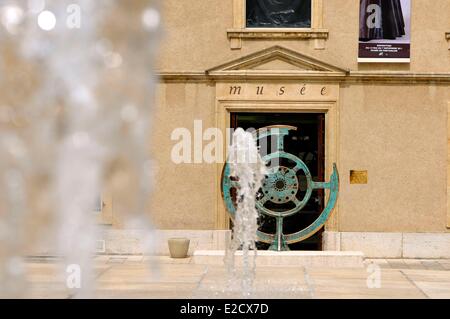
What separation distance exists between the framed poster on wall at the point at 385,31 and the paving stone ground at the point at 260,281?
3.81 metres

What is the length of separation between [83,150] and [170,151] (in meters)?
11.9

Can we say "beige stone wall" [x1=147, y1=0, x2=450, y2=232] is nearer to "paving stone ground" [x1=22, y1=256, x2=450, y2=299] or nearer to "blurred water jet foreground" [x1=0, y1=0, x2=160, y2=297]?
"paving stone ground" [x1=22, y1=256, x2=450, y2=299]

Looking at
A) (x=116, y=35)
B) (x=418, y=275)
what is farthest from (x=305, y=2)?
(x=116, y=35)

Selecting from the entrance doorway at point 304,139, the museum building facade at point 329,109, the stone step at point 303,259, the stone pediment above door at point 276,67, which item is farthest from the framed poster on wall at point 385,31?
the stone step at point 303,259

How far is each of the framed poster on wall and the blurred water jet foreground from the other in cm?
1213

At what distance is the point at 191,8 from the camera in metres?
14.5

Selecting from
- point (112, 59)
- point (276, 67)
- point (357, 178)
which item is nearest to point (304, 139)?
point (357, 178)

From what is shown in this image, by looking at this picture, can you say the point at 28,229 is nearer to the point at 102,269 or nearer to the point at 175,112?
the point at 102,269

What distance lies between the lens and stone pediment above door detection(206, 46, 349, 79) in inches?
557

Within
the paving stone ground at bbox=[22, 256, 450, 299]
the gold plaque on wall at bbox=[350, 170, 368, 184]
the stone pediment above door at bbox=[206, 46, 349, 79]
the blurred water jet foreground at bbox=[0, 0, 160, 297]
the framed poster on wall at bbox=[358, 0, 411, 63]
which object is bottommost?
the paving stone ground at bbox=[22, 256, 450, 299]

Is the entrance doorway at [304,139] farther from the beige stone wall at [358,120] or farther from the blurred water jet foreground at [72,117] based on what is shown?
the blurred water jet foreground at [72,117]

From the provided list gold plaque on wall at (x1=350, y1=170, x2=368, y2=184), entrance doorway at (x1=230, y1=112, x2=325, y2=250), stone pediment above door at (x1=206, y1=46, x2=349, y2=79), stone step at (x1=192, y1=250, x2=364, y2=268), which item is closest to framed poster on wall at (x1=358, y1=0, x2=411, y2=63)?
stone pediment above door at (x1=206, y1=46, x2=349, y2=79)

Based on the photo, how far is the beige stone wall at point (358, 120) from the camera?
14203 millimetres

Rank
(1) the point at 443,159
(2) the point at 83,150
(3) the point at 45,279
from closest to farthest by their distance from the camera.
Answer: (2) the point at 83,150, (3) the point at 45,279, (1) the point at 443,159
